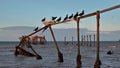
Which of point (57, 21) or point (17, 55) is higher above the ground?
point (57, 21)

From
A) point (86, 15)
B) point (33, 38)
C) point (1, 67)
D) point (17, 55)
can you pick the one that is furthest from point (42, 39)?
point (86, 15)

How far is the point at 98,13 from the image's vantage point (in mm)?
27641

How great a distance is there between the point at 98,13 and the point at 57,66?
48.1ft

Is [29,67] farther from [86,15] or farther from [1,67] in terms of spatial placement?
[86,15]

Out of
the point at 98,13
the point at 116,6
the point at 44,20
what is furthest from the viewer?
the point at 44,20

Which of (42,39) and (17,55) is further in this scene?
(42,39)

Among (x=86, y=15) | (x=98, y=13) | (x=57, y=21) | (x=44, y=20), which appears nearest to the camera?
(x=98, y=13)

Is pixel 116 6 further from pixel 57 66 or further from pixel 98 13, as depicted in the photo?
pixel 57 66

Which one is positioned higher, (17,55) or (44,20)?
(44,20)

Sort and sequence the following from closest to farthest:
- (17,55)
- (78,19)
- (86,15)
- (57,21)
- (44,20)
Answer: (86,15)
(78,19)
(57,21)
(44,20)
(17,55)

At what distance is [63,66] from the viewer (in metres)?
40.9

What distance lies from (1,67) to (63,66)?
267 inches

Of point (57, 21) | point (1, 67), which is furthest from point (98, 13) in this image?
point (1, 67)

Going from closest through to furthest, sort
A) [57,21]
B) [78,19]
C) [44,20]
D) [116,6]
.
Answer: [116,6] → [78,19] → [57,21] → [44,20]
